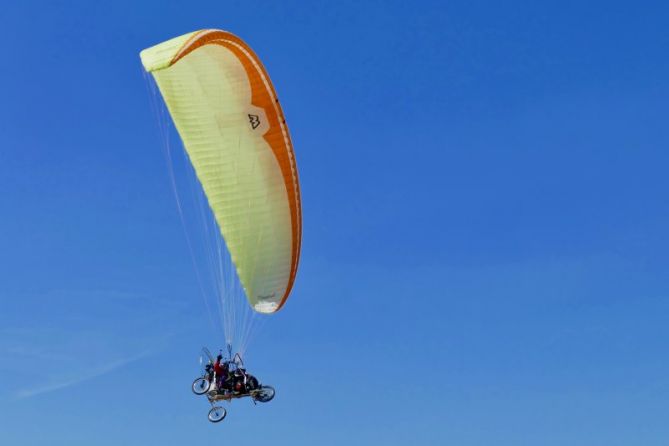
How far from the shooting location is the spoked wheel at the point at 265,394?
137 ft

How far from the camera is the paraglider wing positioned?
131 feet

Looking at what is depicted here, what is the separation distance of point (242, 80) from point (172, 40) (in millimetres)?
4395

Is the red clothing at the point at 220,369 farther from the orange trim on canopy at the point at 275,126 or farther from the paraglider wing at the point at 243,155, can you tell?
the orange trim on canopy at the point at 275,126

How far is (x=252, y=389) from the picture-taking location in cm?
4162

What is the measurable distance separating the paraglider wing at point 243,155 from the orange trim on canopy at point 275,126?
0.12 feet

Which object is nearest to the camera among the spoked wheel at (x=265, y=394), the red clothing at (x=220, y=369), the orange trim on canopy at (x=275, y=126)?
the orange trim on canopy at (x=275, y=126)

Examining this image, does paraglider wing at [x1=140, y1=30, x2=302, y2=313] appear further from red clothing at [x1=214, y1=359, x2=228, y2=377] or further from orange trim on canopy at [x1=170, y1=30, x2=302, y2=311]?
red clothing at [x1=214, y1=359, x2=228, y2=377]

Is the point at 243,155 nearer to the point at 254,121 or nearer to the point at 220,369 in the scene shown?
the point at 254,121

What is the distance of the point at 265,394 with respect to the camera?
41.8 m

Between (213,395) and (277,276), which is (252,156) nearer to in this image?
(277,276)

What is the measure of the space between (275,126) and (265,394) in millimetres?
9875

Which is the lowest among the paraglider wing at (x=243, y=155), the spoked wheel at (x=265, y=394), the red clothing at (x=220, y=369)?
the spoked wheel at (x=265, y=394)

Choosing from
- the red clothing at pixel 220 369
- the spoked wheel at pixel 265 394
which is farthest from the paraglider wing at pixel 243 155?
the spoked wheel at pixel 265 394

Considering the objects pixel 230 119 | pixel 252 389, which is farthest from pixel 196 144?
pixel 252 389
